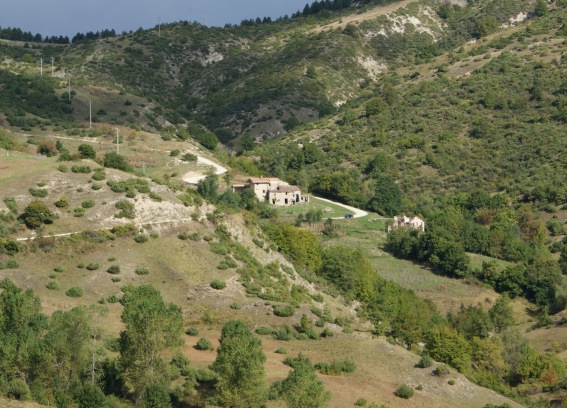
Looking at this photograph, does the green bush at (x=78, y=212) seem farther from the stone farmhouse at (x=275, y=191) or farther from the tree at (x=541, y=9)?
the tree at (x=541, y=9)

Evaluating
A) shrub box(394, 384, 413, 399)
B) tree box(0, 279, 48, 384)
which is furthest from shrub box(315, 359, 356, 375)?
tree box(0, 279, 48, 384)

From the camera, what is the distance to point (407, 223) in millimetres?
114938

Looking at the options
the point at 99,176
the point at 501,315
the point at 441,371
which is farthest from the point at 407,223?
the point at 441,371

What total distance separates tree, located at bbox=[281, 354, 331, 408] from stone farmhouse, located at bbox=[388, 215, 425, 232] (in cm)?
6600

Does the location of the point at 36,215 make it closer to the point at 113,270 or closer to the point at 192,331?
the point at 113,270

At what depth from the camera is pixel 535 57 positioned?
15888 centimetres

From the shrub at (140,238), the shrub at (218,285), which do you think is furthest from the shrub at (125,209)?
the shrub at (218,285)

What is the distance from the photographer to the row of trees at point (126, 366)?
47062mm

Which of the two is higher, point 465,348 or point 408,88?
point 408,88

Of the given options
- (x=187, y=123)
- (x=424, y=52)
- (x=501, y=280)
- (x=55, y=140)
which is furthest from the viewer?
(x=424, y=52)

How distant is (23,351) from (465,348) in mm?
30196

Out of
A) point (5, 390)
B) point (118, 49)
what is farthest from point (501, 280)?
point (118, 49)

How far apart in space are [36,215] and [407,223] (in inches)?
2063

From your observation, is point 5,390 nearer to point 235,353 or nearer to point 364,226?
point 235,353
